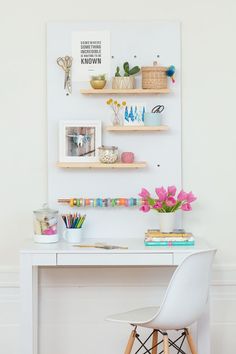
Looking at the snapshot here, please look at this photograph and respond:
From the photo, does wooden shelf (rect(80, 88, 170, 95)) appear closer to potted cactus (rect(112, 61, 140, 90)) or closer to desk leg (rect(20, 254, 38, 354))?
potted cactus (rect(112, 61, 140, 90))

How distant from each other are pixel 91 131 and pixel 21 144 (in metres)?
0.39

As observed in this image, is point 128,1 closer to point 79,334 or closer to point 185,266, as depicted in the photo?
point 185,266

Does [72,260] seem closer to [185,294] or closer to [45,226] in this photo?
[45,226]

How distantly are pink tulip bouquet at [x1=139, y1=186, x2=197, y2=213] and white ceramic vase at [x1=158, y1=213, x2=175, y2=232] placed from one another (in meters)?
0.03

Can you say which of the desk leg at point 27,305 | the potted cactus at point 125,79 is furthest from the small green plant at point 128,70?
the desk leg at point 27,305

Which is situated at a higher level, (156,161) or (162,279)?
(156,161)

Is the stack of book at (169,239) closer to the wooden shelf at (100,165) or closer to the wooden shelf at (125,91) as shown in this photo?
the wooden shelf at (100,165)

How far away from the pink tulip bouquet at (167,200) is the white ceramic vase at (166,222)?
26 millimetres

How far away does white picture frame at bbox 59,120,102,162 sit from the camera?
3973mm

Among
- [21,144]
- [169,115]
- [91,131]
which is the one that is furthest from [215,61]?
[21,144]

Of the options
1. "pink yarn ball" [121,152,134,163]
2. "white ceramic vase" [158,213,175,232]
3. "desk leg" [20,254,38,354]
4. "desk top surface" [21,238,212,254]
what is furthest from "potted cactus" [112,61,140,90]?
"desk leg" [20,254,38,354]

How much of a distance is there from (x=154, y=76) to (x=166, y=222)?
2.49 feet

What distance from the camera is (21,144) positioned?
13.3ft

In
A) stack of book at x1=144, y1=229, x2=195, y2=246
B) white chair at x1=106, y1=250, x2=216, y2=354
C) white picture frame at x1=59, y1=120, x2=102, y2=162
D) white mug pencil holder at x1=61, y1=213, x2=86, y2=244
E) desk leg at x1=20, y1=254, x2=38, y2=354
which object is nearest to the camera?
white chair at x1=106, y1=250, x2=216, y2=354
